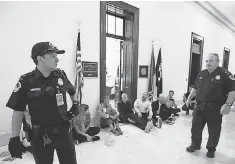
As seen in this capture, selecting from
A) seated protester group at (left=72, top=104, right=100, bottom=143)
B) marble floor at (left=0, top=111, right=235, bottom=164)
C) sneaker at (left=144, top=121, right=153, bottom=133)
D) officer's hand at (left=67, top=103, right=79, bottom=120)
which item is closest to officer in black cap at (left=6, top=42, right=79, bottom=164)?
officer's hand at (left=67, top=103, right=79, bottom=120)

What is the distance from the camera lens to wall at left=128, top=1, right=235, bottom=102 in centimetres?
Answer: 448

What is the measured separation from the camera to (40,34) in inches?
105

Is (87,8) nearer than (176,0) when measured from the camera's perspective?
Yes

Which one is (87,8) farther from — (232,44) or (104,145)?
(232,44)

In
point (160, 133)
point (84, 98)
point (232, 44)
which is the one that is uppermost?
point (232, 44)

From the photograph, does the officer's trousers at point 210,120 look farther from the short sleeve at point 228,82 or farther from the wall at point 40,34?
the wall at point 40,34

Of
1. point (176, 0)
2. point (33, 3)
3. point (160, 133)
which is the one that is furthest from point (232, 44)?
point (33, 3)

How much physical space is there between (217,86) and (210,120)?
0.54 meters

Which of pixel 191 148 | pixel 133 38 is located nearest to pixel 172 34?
pixel 133 38

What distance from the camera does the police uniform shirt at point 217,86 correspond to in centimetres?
217

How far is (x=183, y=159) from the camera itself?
7.69ft

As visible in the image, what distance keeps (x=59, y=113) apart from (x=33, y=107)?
205 millimetres

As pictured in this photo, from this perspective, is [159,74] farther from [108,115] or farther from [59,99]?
[59,99]

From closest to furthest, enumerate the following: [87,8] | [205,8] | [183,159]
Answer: [183,159]
[87,8]
[205,8]
